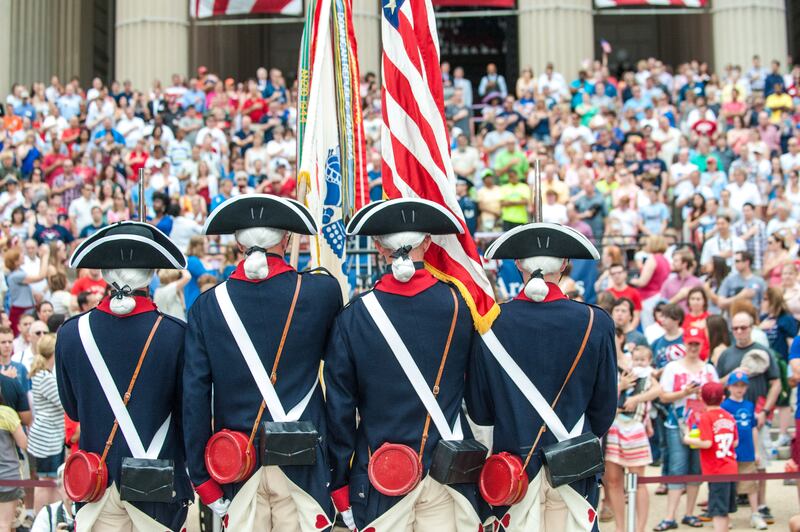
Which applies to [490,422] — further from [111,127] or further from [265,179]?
[111,127]

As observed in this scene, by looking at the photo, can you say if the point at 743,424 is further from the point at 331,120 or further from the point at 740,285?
the point at 740,285

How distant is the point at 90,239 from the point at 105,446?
107 centimetres

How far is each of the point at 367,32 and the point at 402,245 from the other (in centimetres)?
2051

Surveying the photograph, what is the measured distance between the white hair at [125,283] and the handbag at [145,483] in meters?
0.79

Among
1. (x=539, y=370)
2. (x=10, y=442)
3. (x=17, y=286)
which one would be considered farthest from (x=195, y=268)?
(x=539, y=370)

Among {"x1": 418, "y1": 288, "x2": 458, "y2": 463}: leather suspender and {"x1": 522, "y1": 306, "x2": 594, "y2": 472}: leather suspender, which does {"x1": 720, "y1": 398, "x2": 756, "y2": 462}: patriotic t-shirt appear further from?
{"x1": 418, "y1": 288, "x2": 458, "y2": 463}: leather suspender

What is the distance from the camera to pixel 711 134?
20.9 meters

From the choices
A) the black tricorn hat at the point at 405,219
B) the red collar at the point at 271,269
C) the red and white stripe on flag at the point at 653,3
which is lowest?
the red collar at the point at 271,269

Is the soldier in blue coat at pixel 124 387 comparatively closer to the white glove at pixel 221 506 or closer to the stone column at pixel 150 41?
the white glove at pixel 221 506

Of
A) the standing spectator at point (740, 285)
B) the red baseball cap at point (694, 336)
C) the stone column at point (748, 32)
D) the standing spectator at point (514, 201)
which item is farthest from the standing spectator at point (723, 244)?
the stone column at point (748, 32)

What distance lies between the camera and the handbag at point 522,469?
6340 millimetres

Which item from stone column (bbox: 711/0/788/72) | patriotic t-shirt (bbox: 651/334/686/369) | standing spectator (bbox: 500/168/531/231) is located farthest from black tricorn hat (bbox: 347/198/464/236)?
stone column (bbox: 711/0/788/72)

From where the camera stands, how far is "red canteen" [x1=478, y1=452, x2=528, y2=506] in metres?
6.34

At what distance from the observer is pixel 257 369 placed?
6434 mm
